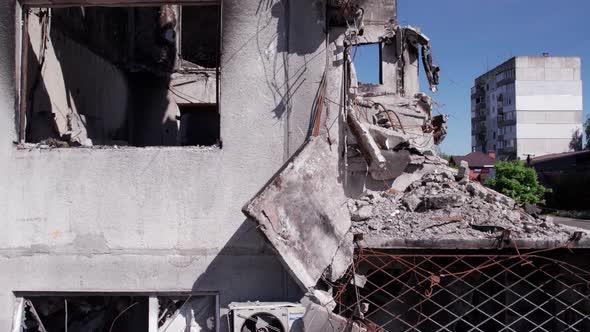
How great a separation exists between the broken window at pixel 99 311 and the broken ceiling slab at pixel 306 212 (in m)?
0.98

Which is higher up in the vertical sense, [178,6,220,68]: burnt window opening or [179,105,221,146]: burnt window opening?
[178,6,220,68]: burnt window opening

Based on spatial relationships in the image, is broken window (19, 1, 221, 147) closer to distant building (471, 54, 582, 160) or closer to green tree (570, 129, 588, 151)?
distant building (471, 54, 582, 160)

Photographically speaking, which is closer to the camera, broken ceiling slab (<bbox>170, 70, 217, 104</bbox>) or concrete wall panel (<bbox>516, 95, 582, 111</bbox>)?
broken ceiling slab (<bbox>170, 70, 217, 104</bbox>)

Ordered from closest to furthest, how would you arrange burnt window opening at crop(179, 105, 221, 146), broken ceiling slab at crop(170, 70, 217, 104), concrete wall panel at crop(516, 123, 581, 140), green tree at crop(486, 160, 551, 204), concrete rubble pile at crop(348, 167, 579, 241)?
1. concrete rubble pile at crop(348, 167, 579, 241)
2. broken ceiling slab at crop(170, 70, 217, 104)
3. burnt window opening at crop(179, 105, 221, 146)
4. green tree at crop(486, 160, 551, 204)
5. concrete wall panel at crop(516, 123, 581, 140)

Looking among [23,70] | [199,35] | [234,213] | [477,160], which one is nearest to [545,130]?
[477,160]

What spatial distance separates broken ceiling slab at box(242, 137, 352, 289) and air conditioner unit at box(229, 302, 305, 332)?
1.05 ft

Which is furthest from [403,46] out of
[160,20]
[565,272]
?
[565,272]

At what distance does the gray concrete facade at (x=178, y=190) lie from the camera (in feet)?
15.4

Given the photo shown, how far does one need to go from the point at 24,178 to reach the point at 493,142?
63.2 m

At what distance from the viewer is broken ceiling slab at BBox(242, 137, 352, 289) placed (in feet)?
14.0

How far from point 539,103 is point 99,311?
57698 millimetres

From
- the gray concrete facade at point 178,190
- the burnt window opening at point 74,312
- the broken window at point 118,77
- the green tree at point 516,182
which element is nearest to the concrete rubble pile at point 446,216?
the gray concrete facade at point 178,190

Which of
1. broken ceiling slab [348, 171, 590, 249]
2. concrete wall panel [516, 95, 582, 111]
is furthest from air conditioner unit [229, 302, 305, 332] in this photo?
concrete wall panel [516, 95, 582, 111]

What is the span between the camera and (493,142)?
202 ft
